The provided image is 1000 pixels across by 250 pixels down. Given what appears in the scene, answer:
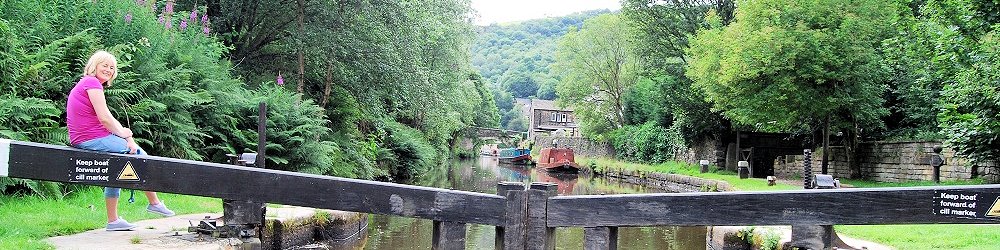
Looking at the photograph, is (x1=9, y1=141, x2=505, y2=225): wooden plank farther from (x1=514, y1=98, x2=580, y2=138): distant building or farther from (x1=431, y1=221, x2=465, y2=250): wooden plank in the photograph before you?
(x1=514, y1=98, x2=580, y2=138): distant building

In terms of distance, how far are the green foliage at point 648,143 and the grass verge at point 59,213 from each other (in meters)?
25.0

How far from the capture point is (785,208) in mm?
3477

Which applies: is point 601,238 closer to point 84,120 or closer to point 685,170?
point 84,120

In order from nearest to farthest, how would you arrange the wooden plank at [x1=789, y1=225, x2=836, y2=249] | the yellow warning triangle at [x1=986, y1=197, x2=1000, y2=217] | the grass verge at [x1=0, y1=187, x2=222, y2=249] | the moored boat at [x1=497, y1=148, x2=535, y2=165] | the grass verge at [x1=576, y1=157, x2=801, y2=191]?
the yellow warning triangle at [x1=986, y1=197, x2=1000, y2=217] → the wooden plank at [x1=789, y1=225, x2=836, y2=249] → the grass verge at [x1=0, y1=187, x2=222, y2=249] → the grass verge at [x1=576, y1=157, x2=801, y2=191] → the moored boat at [x1=497, y1=148, x2=535, y2=165]

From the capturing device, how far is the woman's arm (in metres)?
Result: 4.89

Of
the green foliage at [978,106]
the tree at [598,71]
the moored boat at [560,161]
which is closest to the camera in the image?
the green foliage at [978,106]

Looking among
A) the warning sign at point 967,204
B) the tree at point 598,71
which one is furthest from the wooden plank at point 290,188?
the tree at point 598,71

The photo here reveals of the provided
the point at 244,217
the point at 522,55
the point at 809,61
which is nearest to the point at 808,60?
the point at 809,61

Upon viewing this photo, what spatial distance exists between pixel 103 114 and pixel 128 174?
1265 mm

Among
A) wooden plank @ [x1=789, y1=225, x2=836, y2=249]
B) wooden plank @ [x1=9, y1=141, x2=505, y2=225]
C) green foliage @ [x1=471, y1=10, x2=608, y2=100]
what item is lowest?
wooden plank @ [x1=789, y1=225, x2=836, y2=249]

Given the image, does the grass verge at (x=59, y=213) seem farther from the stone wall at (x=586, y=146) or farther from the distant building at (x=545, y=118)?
the distant building at (x=545, y=118)

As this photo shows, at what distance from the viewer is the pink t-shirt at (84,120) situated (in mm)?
4980

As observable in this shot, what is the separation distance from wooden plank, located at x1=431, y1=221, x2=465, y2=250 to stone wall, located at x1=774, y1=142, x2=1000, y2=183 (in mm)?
14738

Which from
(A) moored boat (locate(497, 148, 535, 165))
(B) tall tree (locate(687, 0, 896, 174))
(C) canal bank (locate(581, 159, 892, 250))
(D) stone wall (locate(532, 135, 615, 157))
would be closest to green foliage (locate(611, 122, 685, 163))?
(C) canal bank (locate(581, 159, 892, 250))
